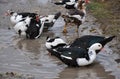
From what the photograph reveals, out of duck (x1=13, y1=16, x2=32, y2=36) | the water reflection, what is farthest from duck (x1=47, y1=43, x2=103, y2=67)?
duck (x1=13, y1=16, x2=32, y2=36)


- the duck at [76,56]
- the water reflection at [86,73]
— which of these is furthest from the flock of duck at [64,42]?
the water reflection at [86,73]

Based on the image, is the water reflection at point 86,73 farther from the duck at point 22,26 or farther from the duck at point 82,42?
the duck at point 22,26

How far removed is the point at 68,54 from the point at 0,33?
330cm

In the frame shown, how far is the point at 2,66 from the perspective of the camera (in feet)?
29.3

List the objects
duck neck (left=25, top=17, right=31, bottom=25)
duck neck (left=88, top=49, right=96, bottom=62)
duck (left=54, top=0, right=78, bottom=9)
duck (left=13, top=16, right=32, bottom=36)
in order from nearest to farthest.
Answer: duck neck (left=88, top=49, right=96, bottom=62), duck (left=13, top=16, right=32, bottom=36), duck neck (left=25, top=17, right=31, bottom=25), duck (left=54, top=0, right=78, bottom=9)

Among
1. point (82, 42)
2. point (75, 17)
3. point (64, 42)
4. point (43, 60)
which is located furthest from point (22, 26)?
point (82, 42)

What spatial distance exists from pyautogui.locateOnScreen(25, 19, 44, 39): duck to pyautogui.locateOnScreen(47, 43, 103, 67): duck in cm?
218

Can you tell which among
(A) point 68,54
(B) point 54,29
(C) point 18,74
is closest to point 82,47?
(A) point 68,54

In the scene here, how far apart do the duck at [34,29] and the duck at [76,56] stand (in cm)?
218

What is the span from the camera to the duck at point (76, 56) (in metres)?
8.79

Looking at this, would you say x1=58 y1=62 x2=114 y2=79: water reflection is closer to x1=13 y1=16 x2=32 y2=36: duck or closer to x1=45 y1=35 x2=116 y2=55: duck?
x1=45 y1=35 x2=116 y2=55: duck

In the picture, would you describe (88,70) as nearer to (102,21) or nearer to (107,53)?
(107,53)

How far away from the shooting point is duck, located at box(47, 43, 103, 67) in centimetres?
879

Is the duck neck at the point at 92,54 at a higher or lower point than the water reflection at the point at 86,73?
higher
